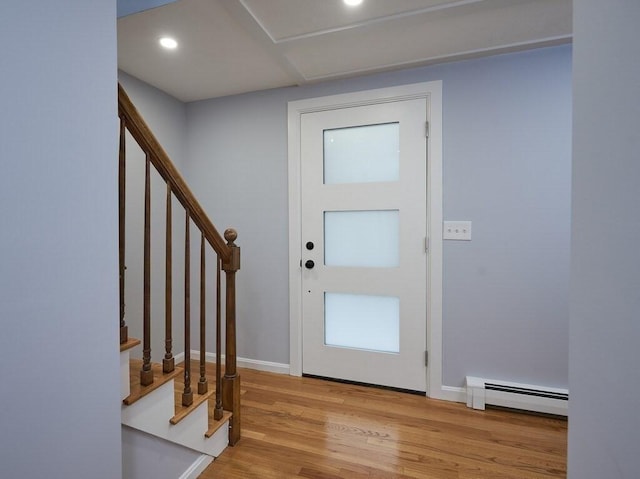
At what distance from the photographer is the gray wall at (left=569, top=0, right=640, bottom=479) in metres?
0.49

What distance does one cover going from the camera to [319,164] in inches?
97.7

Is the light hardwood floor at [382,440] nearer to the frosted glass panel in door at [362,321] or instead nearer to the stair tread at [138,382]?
the frosted glass panel in door at [362,321]

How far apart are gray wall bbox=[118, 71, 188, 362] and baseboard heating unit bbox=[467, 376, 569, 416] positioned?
242cm

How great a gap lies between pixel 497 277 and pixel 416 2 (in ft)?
5.69

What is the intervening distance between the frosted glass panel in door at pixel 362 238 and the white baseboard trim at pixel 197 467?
57.8 inches

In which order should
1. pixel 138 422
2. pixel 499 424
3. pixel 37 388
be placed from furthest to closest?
pixel 499 424 < pixel 138 422 < pixel 37 388

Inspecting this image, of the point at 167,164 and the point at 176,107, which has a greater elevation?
the point at 176,107

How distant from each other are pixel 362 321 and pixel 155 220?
1.89m

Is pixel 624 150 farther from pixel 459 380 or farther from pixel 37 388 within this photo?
pixel 459 380

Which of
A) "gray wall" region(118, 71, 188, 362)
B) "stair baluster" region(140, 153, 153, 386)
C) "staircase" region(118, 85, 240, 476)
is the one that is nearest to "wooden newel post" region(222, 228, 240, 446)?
"staircase" region(118, 85, 240, 476)

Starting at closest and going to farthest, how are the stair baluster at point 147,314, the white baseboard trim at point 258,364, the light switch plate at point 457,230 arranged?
the stair baluster at point 147,314 → the light switch plate at point 457,230 → the white baseboard trim at point 258,364

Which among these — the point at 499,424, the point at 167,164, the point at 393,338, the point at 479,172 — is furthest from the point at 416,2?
the point at 499,424

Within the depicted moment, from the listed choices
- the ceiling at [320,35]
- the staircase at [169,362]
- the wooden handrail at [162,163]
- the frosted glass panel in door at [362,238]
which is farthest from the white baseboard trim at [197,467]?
the ceiling at [320,35]

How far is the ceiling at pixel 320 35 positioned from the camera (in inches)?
62.8
